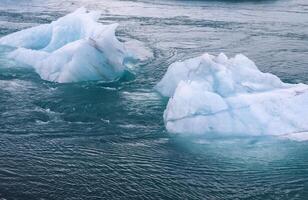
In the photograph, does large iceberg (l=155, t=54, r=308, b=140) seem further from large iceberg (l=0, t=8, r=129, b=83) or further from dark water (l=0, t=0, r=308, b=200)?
large iceberg (l=0, t=8, r=129, b=83)

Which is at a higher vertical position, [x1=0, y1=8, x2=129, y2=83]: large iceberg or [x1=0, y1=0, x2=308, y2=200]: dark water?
[x1=0, y1=8, x2=129, y2=83]: large iceberg

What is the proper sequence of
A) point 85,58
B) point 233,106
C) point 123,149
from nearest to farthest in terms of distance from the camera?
1. point 123,149
2. point 233,106
3. point 85,58

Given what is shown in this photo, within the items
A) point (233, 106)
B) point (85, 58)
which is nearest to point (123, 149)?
point (233, 106)

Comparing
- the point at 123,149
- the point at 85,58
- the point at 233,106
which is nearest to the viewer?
the point at 123,149

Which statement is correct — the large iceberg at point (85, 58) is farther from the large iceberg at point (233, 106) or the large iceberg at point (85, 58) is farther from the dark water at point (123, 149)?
the large iceberg at point (233, 106)

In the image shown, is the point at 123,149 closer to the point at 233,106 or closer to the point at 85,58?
the point at 233,106

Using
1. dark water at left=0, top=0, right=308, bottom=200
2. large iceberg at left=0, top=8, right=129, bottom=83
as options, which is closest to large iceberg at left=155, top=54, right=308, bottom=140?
dark water at left=0, top=0, right=308, bottom=200

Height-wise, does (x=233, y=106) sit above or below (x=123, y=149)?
above

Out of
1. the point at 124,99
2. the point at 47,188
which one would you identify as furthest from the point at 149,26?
the point at 47,188

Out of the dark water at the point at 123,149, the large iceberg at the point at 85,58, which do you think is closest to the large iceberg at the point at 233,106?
the dark water at the point at 123,149
